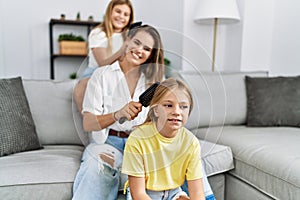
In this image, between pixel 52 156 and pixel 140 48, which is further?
pixel 52 156

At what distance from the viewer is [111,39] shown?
100 cm

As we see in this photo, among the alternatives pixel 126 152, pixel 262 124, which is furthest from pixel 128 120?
pixel 262 124

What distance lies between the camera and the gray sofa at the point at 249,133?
3.20 ft

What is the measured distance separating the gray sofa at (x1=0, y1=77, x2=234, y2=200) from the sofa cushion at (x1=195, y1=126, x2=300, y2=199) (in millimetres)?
57

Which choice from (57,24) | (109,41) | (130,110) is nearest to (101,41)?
(109,41)

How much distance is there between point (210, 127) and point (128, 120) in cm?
34

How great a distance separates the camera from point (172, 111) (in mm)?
793

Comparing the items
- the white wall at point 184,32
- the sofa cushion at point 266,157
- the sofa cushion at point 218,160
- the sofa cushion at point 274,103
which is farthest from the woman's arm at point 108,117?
the sofa cushion at point 274,103

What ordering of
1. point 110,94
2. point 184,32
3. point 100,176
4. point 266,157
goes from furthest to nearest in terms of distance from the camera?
1. point 184,32
2. point 266,157
3. point 100,176
4. point 110,94

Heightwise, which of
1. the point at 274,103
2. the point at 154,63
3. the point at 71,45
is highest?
the point at 71,45

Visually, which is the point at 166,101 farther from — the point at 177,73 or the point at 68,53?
the point at 68,53

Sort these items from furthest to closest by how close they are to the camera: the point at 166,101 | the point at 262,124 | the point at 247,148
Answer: the point at 262,124
the point at 247,148
the point at 166,101

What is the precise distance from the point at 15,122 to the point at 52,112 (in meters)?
0.23

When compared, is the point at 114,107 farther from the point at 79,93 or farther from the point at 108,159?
the point at 79,93
